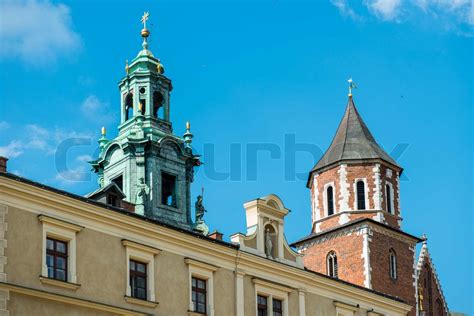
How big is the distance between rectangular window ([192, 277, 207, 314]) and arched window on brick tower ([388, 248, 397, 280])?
28.2 meters

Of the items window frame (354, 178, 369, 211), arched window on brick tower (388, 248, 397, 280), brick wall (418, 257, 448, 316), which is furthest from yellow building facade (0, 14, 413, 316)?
brick wall (418, 257, 448, 316)

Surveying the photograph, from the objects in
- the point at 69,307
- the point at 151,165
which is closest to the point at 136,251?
the point at 69,307

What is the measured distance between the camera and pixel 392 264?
230 feet

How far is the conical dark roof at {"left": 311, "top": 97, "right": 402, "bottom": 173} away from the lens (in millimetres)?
72062

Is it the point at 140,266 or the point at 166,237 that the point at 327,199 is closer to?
the point at 166,237

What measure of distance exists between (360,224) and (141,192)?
1607 centimetres

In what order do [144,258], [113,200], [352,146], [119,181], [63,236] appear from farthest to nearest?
[352,146]
[119,181]
[113,200]
[144,258]
[63,236]

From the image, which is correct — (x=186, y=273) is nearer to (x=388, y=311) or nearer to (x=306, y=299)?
(x=306, y=299)

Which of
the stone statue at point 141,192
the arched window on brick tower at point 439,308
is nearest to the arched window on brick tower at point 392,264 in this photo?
the arched window on brick tower at point 439,308

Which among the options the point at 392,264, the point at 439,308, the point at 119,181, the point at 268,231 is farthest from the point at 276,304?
the point at 439,308

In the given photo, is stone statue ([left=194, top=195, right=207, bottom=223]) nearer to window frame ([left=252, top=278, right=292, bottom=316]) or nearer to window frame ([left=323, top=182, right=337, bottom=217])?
window frame ([left=323, top=182, right=337, bottom=217])

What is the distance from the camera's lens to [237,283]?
146 ft

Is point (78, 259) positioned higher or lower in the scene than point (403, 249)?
lower

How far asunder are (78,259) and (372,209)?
34.7 metres
